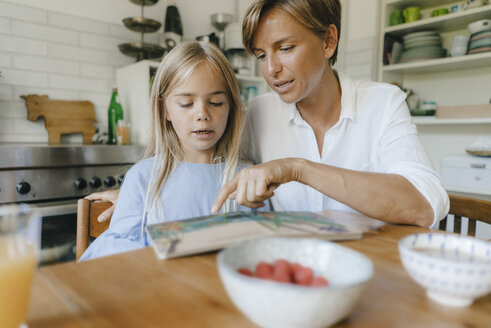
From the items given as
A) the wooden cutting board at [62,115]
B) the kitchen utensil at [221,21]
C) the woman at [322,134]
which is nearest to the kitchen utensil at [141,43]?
the wooden cutting board at [62,115]

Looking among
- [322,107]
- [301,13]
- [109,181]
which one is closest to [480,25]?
[322,107]

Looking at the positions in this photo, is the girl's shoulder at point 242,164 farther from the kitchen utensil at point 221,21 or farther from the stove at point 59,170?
the kitchen utensil at point 221,21

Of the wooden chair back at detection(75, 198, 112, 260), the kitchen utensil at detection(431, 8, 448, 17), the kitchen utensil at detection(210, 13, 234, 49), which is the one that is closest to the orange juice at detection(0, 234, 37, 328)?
the wooden chair back at detection(75, 198, 112, 260)

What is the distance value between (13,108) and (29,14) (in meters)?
0.62

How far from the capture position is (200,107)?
1287mm

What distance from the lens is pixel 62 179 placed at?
1911 mm

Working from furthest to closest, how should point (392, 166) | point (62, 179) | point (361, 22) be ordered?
1. point (361, 22)
2. point (62, 179)
3. point (392, 166)

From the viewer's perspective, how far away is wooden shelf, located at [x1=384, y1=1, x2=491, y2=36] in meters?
2.67

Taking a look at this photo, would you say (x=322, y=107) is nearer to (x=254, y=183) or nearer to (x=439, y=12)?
(x=254, y=183)

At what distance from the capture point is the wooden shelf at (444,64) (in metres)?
2.68

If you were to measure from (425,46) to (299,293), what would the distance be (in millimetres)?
3130

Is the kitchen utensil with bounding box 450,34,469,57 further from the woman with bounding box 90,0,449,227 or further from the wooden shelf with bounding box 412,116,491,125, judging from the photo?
the woman with bounding box 90,0,449,227

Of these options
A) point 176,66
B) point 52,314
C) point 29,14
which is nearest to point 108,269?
point 52,314

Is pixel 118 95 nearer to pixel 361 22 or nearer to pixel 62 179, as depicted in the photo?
pixel 62 179
